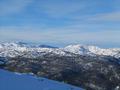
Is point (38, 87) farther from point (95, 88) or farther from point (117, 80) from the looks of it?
point (117, 80)

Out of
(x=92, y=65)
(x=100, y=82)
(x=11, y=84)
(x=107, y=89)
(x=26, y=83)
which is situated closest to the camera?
(x=11, y=84)

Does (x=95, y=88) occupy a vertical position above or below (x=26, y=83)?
below

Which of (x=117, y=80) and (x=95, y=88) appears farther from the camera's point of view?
(x=117, y=80)

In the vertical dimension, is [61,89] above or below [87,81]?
above

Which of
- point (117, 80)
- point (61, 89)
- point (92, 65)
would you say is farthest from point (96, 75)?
point (61, 89)

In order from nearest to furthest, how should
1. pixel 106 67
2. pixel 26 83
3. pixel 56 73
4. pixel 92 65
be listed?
pixel 26 83 < pixel 56 73 < pixel 106 67 < pixel 92 65

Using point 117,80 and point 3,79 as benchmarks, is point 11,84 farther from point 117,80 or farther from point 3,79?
point 117,80

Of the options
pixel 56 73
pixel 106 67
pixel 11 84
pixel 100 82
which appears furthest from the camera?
pixel 106 67

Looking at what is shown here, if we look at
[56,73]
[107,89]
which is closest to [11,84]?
[107,89]

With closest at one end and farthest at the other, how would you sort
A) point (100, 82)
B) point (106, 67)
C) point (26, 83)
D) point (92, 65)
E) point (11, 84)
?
point (11, 84)
point (26, 83)
point (100, 82)
point (106, 67)
point (92, 65)
